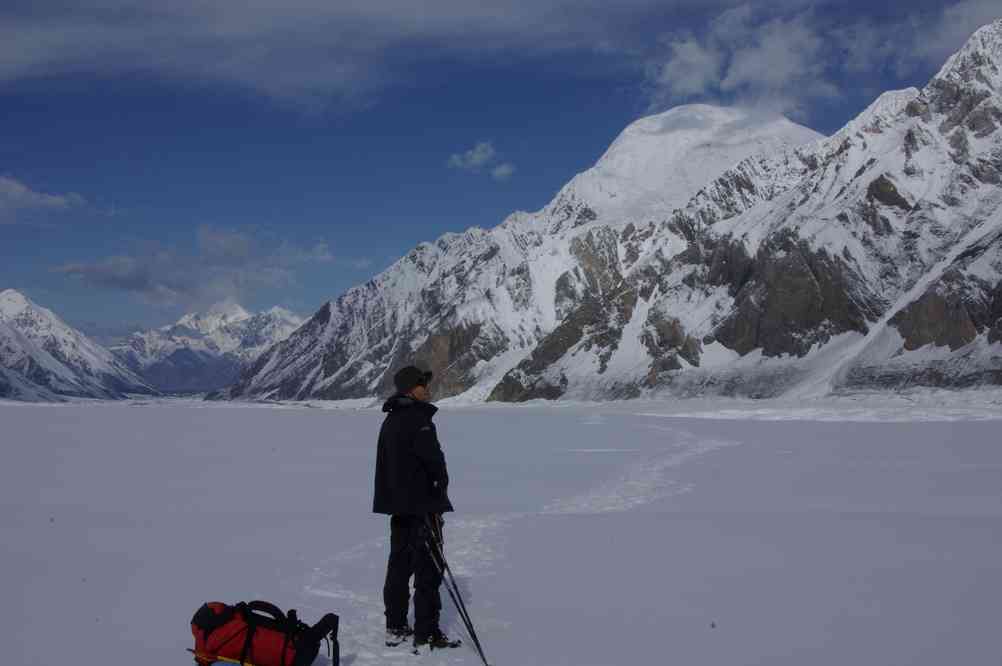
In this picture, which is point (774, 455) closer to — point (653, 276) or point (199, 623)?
point (199, 623)

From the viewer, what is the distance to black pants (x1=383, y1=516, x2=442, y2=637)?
8625mm

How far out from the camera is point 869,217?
481ft

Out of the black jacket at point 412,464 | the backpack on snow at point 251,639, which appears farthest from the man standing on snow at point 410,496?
the backpack on snow at point 251,639

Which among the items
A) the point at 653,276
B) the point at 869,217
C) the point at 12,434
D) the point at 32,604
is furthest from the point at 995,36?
the point at 32,604

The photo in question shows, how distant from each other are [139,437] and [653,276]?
168 m

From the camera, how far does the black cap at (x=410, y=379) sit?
9188 millimetres

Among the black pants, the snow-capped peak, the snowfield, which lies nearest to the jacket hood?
the black pants

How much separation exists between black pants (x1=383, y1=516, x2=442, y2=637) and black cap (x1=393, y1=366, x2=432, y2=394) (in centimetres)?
137

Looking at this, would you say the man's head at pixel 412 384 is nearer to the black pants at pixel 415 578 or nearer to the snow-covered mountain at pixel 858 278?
the black pants at pixel 415 578

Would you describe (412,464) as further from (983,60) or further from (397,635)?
(983,60)

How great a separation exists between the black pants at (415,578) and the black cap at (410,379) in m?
1.37

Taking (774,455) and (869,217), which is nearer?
(774,455)

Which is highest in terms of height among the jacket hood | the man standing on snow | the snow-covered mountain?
the snow-covered mountain

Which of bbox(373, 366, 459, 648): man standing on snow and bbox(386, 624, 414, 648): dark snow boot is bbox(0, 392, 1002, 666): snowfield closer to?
bbox(386, 624, 414, 648): dark snow boot
